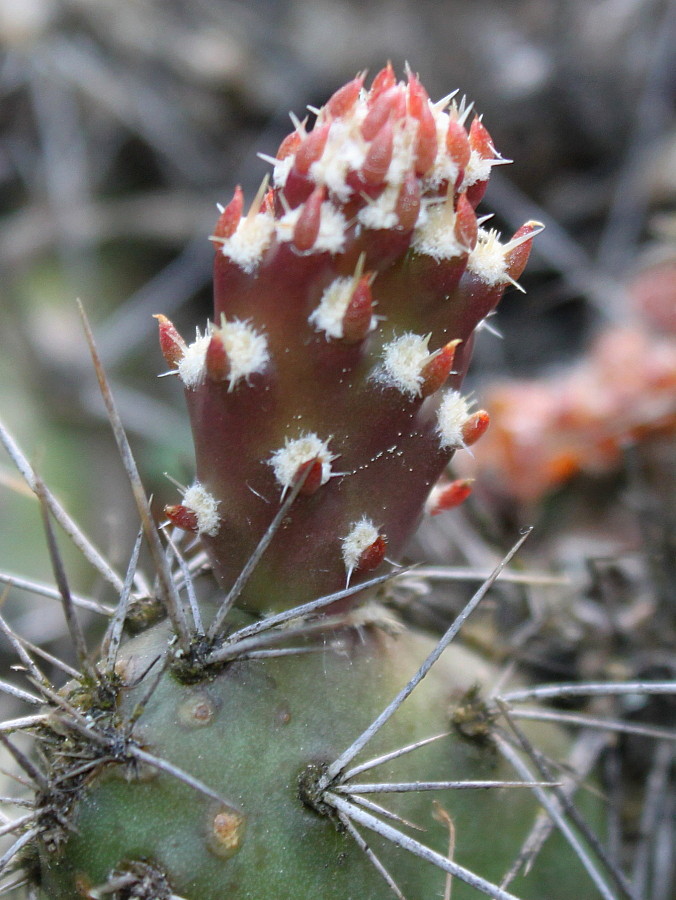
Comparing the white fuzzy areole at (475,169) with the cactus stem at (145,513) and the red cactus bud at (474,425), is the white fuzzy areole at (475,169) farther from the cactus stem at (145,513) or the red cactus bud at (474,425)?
the cactus stem at (145,513)

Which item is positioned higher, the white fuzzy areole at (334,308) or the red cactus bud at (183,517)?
the white fuzzy areole at (334,308)

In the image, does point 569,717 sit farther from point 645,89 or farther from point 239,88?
→ point 239,88

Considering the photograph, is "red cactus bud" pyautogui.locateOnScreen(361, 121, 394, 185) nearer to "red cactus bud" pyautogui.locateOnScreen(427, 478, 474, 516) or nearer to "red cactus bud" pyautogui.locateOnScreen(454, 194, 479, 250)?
"red cactus bud" pyautogui.locateOnScreen(454, 194, 479, 250)

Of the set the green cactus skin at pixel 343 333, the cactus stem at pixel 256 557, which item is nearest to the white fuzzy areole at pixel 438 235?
the green cactus skin at pixel 343 333

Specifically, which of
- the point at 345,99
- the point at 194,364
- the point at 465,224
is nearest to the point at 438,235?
the point at 465,224

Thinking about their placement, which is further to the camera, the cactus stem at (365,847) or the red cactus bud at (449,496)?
the red cactus bud at (449,496)


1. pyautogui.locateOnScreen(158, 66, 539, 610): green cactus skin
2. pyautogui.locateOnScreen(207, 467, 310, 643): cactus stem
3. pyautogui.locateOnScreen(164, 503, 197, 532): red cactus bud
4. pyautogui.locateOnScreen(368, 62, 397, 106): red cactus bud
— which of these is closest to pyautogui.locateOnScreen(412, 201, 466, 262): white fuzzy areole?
pyautogui.locateOnScreen(158, 66, 539, 610): green cactus skin

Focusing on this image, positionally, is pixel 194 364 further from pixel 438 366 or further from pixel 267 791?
pixel 267 791
